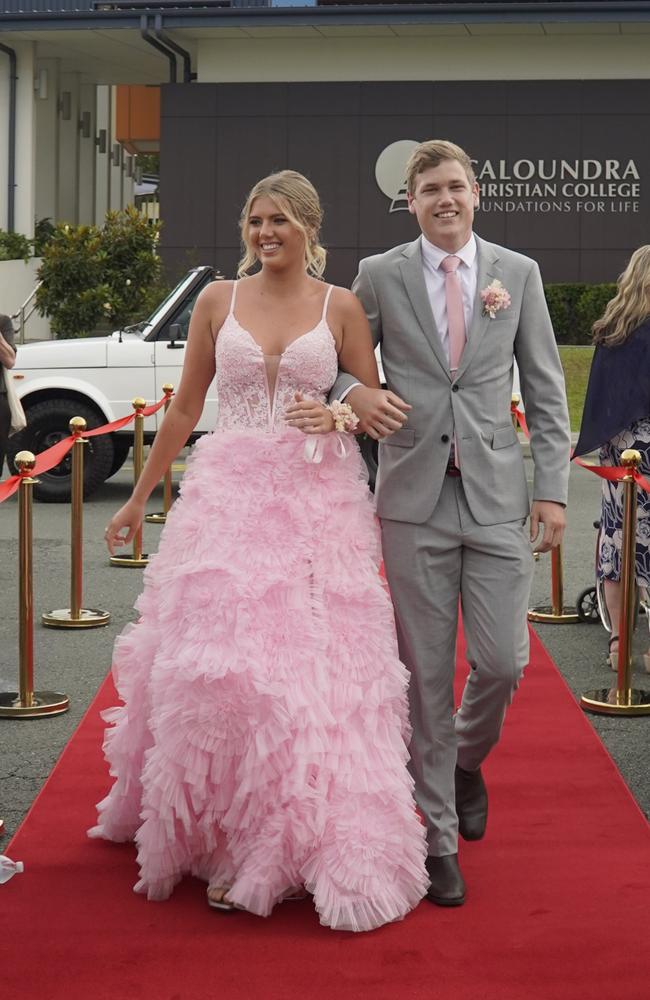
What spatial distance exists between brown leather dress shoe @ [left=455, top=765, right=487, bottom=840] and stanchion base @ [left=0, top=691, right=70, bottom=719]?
8.05 ft

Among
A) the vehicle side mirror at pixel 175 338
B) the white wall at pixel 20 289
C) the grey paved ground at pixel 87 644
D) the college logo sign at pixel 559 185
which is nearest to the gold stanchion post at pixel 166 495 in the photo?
the grey paved ground at pixel 87 644

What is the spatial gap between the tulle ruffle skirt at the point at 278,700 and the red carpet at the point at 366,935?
12 centimetres

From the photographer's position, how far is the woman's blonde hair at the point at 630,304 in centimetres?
694

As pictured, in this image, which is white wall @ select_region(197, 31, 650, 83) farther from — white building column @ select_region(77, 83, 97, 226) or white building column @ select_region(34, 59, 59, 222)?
white building column @ select_region(77, 83, 97, 226)

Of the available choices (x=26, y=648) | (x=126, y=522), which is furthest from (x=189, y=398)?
(x=26, y=648)

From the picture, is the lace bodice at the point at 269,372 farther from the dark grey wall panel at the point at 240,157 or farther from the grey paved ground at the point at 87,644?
the dark grey wall panel at the point at 240,157

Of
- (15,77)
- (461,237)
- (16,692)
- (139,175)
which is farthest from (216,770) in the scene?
(139,175)

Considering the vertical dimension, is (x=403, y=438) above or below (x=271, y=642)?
above

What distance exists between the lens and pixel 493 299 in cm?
434

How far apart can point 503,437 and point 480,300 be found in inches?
16.5

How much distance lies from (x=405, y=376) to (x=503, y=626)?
81 centimetres

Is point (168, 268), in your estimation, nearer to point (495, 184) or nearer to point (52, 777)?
point (495, 184)

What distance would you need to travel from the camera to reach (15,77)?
31234 mm

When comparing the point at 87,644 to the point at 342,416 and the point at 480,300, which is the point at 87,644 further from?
the point at 480,300
